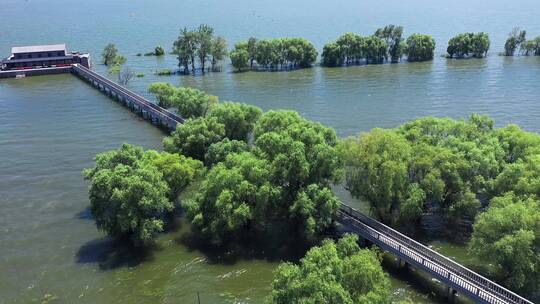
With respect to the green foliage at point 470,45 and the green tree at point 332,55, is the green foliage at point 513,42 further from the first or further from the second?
the green tree at point 332,55

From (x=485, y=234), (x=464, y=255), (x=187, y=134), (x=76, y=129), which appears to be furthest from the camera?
(x=76, y=129)

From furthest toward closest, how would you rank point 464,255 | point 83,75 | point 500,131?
1. point 83,75
2. point 500,131
3. point 464,255

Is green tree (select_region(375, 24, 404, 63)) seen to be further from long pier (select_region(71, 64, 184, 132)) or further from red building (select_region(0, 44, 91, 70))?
red building (select_region(0, 44, 91, 70))

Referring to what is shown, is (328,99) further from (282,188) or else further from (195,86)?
(282,188)

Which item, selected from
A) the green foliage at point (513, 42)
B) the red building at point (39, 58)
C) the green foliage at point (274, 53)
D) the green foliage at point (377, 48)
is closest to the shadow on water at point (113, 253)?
the green foliage at point (274, 53)

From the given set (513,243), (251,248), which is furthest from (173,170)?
(513,243)

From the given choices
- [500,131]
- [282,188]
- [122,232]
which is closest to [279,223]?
[282,188]

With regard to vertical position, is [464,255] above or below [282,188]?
below
